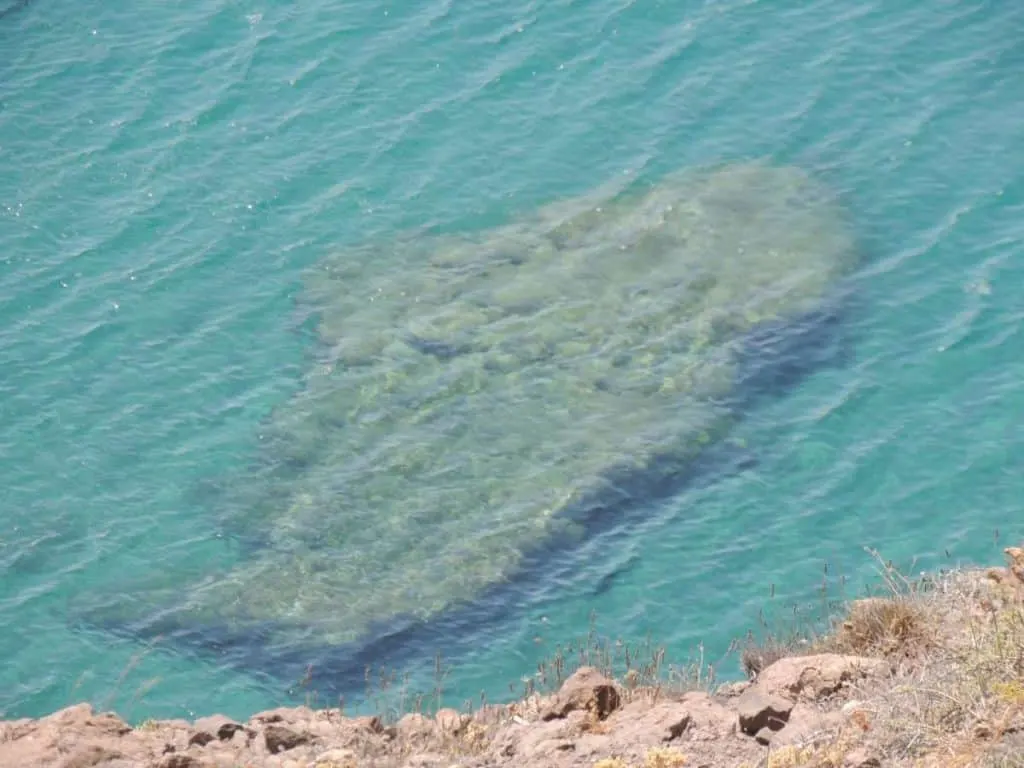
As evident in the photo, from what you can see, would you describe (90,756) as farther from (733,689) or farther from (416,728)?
(733,689)

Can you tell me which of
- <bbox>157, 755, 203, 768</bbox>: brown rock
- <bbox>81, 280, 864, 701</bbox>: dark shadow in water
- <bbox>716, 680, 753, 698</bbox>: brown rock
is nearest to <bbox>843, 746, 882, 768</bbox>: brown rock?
<bbox>716, 680, 753, 698</bbox>: brown rock

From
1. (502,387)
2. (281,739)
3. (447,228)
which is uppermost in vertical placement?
(281,739)

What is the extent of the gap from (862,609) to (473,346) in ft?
26.1

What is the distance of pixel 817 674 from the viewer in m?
9.49

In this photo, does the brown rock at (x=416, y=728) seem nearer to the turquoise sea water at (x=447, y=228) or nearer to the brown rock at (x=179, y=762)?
the brown rock at (x=179, y=762)

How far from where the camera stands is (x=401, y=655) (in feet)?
45.0

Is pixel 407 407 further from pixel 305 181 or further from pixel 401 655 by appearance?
pixel 305 181

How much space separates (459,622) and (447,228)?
22.7ft

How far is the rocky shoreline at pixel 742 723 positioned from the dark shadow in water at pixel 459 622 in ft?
9.03

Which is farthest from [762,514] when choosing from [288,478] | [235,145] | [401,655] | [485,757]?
[235,145]

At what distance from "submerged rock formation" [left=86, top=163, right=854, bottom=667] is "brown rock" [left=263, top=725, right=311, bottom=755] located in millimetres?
4170

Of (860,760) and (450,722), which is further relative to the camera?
(450,722)

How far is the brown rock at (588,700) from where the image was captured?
9.86 metres

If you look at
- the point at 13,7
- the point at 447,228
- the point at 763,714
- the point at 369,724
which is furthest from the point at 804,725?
the point at 13,7
